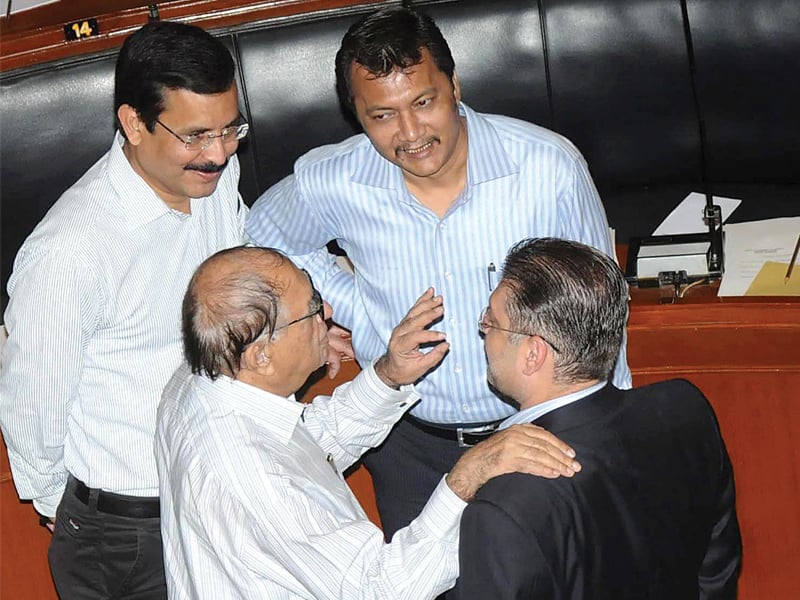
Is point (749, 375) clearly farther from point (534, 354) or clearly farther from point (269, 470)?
point (269, 470)

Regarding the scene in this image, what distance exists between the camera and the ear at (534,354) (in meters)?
1.90

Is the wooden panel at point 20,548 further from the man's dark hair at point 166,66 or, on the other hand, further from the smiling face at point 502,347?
the smiling face at point 502,347

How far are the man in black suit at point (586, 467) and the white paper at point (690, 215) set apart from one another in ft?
4.63

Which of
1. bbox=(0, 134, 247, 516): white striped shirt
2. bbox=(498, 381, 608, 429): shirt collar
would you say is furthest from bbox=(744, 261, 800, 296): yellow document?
bbox=(0, 134, 247, 516): white striped shirt

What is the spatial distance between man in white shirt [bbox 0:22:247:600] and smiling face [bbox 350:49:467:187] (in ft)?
0.88

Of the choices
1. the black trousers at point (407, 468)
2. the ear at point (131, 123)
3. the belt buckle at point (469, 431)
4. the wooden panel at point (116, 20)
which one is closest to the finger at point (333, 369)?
the black trousers at point (407, 468)

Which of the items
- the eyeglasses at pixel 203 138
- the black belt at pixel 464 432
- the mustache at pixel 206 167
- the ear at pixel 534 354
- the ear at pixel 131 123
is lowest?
the black belt at pixel 464 432

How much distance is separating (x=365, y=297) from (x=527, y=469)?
0.93 metres

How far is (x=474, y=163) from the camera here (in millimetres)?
2443

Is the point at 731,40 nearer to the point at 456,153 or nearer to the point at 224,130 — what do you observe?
the point at 456,153

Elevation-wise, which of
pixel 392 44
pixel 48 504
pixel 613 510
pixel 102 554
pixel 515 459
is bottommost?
pixel 102 554

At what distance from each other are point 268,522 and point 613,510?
1.80 feet

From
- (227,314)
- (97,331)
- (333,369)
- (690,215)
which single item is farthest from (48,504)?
(690,215)

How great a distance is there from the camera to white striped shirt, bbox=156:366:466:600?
1.89m
